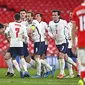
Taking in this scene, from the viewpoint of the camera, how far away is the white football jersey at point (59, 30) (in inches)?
576

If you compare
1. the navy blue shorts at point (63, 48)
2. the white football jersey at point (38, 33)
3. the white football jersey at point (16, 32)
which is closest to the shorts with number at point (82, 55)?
the white football jersey at point (16, 32)

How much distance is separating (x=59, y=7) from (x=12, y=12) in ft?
9.32

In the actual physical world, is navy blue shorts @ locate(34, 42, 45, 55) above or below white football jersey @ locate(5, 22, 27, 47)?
below

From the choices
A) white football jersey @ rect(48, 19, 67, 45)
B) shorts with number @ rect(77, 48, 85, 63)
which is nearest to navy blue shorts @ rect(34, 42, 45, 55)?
white football jersey @ rect(48, 19, 67, 45)

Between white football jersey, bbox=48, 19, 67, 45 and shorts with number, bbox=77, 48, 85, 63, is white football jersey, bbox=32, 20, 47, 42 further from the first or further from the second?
shorts with number, bbox=77, 48, 85, 63

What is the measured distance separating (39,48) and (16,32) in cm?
118

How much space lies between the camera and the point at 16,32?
562 inches

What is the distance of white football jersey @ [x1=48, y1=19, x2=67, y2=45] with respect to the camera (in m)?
14.6

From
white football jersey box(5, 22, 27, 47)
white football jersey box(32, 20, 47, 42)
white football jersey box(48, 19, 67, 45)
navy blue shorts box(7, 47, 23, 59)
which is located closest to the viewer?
white football jersey box(5, 22, 27, 47)

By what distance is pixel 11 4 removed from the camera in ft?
83.3

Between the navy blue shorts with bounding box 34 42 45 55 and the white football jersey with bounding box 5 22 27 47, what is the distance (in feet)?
2.38

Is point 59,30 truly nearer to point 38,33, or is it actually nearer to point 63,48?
point 63,48

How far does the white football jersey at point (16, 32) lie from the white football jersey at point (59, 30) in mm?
984

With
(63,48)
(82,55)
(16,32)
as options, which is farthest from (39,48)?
(82,55)
